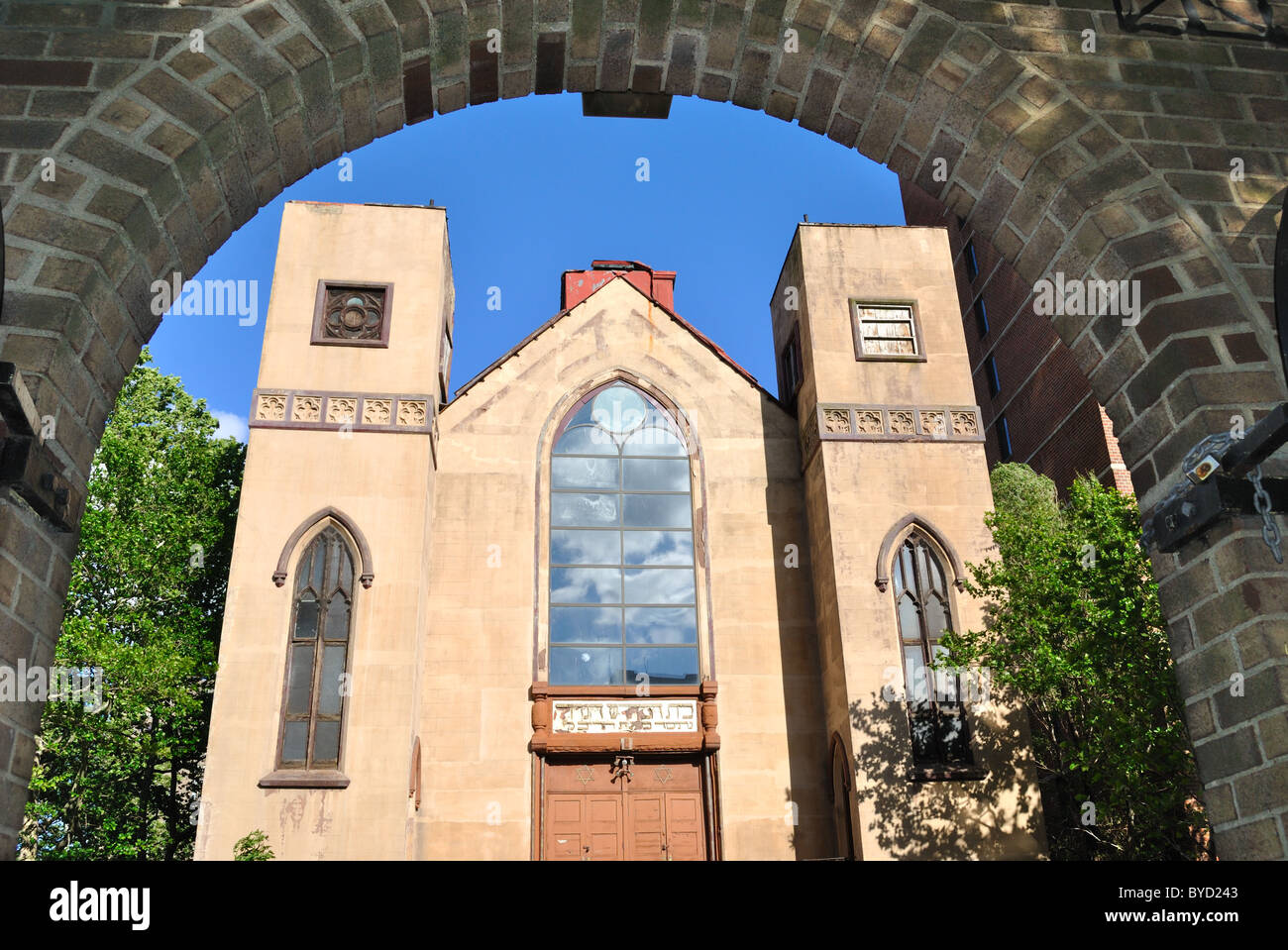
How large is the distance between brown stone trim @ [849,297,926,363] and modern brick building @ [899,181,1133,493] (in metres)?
2.52

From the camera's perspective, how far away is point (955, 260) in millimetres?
32438

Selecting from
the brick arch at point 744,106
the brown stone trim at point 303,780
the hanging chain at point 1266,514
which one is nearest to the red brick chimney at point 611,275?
the brown stone trim at point 303,780

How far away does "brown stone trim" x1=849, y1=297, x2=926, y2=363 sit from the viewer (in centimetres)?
1903

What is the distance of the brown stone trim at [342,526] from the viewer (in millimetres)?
16328

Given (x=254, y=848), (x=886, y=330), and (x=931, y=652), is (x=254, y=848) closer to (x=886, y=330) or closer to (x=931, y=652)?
(x=931, y=652)

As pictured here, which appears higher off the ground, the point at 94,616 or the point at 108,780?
the point at 94,616

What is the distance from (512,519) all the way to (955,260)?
20.2 m

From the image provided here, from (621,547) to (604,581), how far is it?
768 mm

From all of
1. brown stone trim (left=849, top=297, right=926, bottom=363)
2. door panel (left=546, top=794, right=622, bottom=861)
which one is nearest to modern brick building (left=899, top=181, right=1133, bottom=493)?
brown stone trim (left=849, top=297, right=926, bottom=363)

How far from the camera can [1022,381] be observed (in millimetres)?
27422

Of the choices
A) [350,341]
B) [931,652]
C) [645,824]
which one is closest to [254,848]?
[645,824]

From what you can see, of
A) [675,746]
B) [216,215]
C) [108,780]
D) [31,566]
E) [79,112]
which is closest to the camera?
[31,566]
